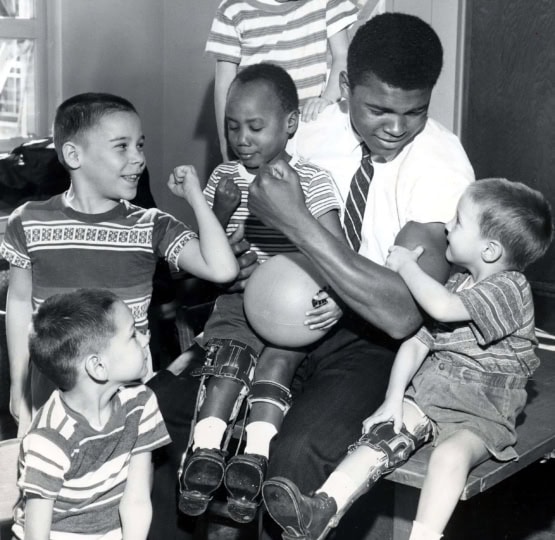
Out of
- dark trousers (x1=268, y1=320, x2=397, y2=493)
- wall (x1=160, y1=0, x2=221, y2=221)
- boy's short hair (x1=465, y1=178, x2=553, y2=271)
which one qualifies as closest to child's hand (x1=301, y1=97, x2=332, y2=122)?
Answer: dark trousers (x1=268, y1=320, x2=397, y2=493)

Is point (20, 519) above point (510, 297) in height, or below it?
below

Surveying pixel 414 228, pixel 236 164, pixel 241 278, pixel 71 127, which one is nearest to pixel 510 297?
pixel 414 228

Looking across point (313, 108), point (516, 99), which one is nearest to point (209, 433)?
point (313, 108)

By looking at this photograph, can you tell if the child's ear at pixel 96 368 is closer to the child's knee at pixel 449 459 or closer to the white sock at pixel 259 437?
the white sock at pixel 259 437

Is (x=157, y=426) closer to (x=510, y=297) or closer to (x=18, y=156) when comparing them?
(x=510, y=297)

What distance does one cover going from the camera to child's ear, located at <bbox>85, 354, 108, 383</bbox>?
2.15 meters

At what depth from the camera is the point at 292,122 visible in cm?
303

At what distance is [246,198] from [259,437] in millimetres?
795

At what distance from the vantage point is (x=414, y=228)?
2627 millimetres

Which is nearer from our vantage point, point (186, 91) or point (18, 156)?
point (18, 156)

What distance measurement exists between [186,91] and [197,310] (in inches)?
106

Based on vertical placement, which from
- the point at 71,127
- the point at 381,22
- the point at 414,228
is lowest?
the point at 414,228

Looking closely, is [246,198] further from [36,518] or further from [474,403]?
[36,518]

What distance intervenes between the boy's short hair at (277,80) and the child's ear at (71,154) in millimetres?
571
